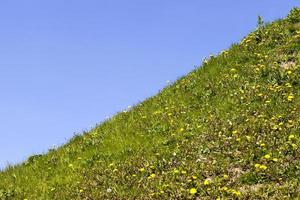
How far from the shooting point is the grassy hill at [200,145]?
567 inches

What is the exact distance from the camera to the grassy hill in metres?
14.4

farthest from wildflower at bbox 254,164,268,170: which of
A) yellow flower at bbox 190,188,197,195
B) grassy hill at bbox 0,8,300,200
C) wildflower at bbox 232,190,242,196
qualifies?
yellow flower at bbox 190,188,197,195

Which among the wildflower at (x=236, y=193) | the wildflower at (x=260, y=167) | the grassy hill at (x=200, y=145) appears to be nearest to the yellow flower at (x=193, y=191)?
the grassy hill at (x=200, y=145)

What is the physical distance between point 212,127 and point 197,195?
436cm

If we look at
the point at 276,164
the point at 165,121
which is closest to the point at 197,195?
the point at 276,164

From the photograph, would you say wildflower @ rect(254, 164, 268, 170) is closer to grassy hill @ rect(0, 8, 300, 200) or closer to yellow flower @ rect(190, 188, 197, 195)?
grassy hill @ rect(0, 8, 300, 200)

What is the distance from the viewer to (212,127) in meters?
17.9

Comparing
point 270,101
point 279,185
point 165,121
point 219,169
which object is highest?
point 165,121

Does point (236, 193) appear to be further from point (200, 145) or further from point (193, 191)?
point (200, 145)

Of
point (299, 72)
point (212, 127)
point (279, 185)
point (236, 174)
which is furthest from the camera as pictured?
point (299, 72)

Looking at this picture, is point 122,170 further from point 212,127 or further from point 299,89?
point 299,89

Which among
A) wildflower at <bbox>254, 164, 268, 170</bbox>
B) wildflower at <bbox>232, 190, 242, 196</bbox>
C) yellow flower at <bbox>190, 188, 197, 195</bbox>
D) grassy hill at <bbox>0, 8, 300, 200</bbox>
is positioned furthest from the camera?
grassy hill at <bbox>0, 8, 300, 200</bbox>

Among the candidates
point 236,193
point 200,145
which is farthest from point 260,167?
point 200,145

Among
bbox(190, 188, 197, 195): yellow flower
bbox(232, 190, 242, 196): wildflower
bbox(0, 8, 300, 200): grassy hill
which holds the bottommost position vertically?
bbox(232, 190, 242, 196): wildflower
